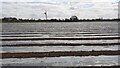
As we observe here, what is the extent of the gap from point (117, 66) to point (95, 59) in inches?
108

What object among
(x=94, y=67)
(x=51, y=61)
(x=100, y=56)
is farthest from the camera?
(x=100, y=56)

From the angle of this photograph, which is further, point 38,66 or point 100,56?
point 100,56

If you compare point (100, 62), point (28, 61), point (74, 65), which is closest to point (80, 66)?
point (74, 65)

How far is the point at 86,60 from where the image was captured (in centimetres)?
1684

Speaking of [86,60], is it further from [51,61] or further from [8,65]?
[8,65]

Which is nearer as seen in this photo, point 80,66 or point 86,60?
point 80,66

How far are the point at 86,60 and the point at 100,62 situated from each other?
1.00 metres

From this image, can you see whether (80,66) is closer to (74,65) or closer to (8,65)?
(74,65)

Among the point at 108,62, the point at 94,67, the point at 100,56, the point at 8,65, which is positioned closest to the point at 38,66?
the point at 8,65

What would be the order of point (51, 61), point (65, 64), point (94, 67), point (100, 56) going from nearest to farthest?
point (94, 67) < point (65, 64) < point (51, 61) < point (100, 56)

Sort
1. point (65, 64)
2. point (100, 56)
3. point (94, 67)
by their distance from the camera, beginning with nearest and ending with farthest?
point (94, 67) < point (65, 64) < point (100, 56)

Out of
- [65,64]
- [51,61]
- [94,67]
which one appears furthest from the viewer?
[51,61]

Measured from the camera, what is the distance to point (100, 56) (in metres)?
18.6

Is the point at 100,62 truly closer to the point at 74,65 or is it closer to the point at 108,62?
the point at 108,62
